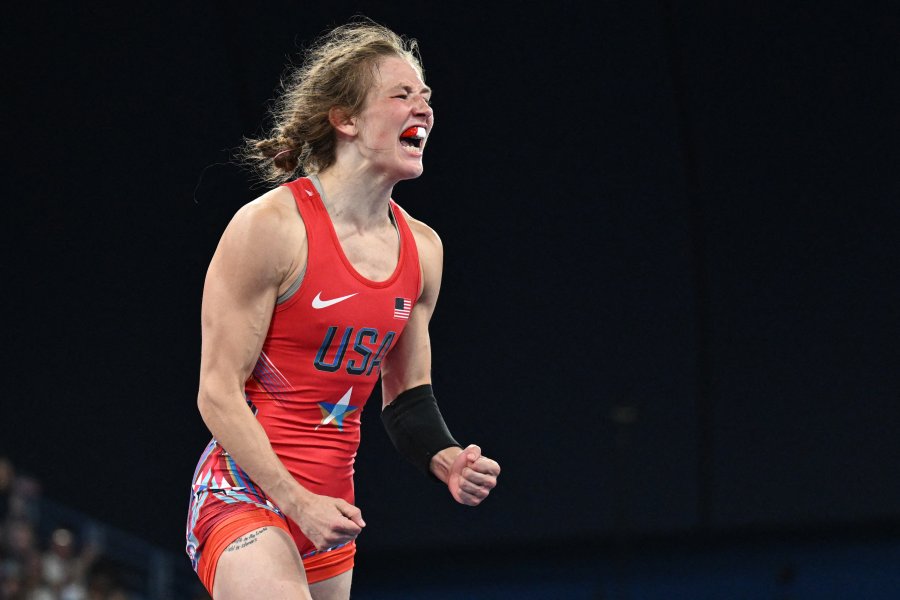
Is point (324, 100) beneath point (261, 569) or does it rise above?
above

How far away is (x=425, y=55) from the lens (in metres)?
10.1

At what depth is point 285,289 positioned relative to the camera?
11.6 ft


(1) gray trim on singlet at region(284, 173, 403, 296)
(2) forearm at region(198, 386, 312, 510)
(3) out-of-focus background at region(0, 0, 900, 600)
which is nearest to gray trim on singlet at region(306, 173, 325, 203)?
(1) gray trim on singlet at region(284, 173, 403, 296)

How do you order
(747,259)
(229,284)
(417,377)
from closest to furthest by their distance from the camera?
(229,284), (417,377), (747,259)

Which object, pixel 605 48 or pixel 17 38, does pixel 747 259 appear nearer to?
pixel 605 48

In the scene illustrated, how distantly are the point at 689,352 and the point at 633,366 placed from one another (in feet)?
1.93

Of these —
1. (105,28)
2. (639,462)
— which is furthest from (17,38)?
(639,462)

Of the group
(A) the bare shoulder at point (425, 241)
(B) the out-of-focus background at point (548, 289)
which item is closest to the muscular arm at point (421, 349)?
(A) the bare shoulder at point (425, 241)

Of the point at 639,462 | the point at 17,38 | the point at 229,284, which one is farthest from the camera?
the point at 639,462

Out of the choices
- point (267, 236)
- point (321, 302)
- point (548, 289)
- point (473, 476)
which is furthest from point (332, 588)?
point (548, 289)

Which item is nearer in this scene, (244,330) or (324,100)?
(244,330)

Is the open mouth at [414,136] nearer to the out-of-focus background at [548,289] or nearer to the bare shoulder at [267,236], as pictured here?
the bare shoulder at [267,236]

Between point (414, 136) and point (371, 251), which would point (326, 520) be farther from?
point (414, 136)

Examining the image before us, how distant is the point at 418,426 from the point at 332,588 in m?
0.65
